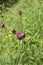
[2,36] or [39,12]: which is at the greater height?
[39,12]

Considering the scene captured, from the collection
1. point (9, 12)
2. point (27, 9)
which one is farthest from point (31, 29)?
point (9, 12)

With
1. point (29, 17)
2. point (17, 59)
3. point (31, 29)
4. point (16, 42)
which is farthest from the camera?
point (29, 17)

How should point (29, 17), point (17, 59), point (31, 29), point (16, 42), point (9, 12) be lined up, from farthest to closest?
point (9, 12)
point (29, 17)
point (31, 29)
point (16, 42)
point (17, 59)

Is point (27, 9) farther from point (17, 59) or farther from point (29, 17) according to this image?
point (17, 59)

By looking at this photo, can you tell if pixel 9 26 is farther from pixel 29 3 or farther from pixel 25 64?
pixel 25 64

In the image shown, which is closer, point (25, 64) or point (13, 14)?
point (25, 64)

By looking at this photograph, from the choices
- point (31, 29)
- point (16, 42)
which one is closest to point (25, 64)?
point (16, 42)
